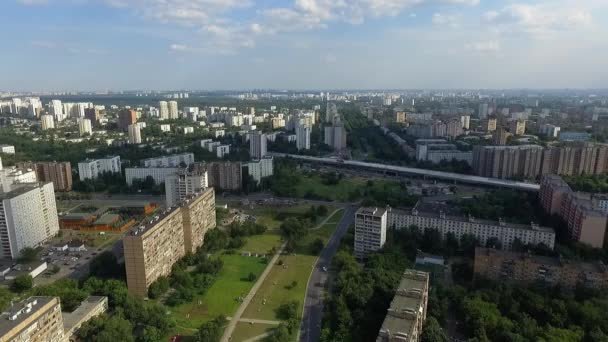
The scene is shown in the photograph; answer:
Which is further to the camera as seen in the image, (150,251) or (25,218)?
(25,218)

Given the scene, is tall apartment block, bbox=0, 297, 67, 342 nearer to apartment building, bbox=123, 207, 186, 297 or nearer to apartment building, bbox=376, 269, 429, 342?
apartment building, bbox=123, 207, 186, 297

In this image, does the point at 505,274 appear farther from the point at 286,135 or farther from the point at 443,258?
the point at 286,135

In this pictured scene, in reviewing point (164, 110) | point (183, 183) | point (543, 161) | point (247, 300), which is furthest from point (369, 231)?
point (164, 110)

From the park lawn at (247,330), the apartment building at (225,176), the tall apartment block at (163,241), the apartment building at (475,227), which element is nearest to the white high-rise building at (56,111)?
the apartment building at (225,176)

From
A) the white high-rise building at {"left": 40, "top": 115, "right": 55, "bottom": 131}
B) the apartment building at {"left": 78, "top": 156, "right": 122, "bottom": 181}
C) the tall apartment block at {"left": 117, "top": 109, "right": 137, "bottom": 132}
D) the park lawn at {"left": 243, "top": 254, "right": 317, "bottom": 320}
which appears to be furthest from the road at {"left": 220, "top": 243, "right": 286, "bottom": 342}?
the white high-rise building at {"left": 40, "top": 115, "right": 55, "bottom": 131}

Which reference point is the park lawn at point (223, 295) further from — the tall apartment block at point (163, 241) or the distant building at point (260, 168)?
the distant building at point (260, 168)

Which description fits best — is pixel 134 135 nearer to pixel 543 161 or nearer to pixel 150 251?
pixel 150 251

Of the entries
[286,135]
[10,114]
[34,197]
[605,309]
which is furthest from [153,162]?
[10,114]
